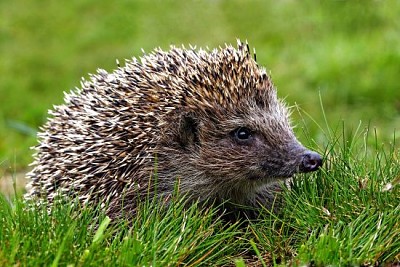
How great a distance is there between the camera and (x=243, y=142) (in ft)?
16.7

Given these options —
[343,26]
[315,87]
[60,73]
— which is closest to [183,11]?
[60,73]

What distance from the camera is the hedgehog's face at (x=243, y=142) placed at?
16.2 ft

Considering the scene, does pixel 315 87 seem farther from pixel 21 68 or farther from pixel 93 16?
pixel 93 16

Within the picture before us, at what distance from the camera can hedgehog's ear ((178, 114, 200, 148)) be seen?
5.07 m

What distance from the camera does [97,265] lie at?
3.66 metres

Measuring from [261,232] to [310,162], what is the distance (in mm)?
530

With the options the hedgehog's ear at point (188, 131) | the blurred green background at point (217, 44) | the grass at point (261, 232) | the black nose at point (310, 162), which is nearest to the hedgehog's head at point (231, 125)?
the hedgehog's ear at point (188, 131)

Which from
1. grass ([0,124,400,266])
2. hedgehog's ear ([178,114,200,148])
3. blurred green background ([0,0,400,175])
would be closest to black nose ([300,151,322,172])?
grass ([0,124,400,266])

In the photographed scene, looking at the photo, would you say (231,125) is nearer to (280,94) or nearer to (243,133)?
(243,133)

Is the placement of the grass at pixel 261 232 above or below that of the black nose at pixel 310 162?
below

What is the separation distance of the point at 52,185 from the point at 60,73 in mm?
9332

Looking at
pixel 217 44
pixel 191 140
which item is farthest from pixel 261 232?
pixel 217 44

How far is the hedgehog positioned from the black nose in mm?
157

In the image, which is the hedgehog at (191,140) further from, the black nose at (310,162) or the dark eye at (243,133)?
the black nose at (310,162)
